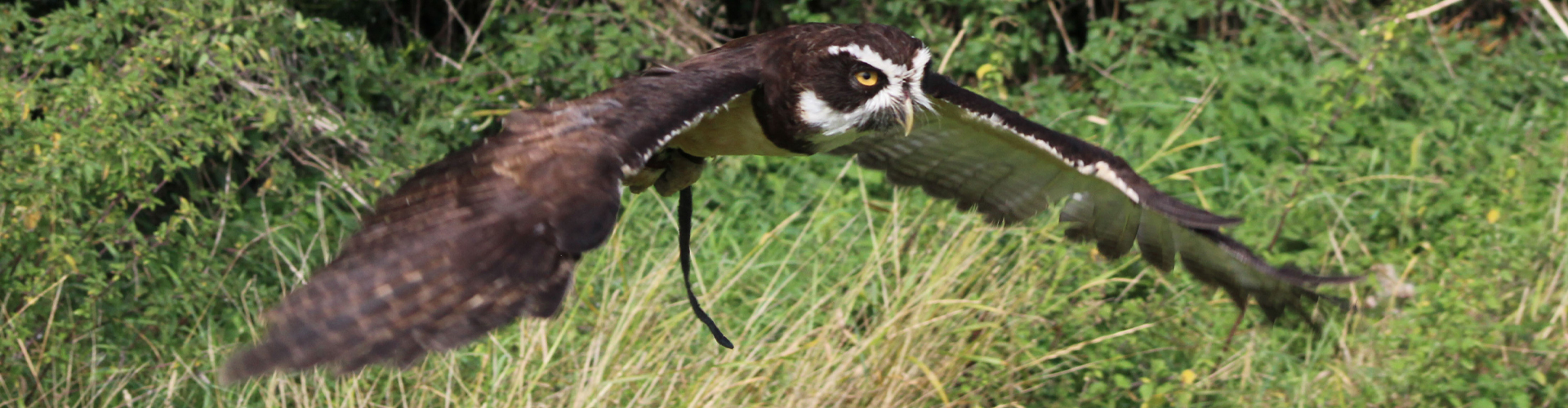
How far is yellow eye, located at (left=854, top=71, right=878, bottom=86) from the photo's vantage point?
3.33m

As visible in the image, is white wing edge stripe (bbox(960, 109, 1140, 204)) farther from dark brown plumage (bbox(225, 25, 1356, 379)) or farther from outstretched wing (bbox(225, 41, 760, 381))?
outstretched wing (bbox(225, 41, 760, 381))

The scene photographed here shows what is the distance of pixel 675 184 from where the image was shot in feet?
12.3

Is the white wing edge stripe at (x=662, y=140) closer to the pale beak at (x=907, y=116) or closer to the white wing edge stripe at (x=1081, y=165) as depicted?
the pale beak at (x=907, y=116)

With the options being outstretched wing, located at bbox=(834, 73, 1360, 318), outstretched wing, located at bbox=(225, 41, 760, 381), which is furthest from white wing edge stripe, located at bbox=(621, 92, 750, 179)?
outstretched wing, located at bbox=(834, 73, 1360, 318)

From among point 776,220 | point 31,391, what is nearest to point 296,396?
point 31,391

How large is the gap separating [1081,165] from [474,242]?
194cm

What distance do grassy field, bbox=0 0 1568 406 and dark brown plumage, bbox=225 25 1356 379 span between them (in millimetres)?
455

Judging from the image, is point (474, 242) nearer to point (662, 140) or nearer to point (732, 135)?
point (662, 140)

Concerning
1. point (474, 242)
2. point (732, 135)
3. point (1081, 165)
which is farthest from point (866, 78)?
point (474, 242)

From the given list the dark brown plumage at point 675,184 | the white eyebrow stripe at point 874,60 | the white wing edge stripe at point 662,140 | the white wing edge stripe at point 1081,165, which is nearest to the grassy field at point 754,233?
the dark brown plumage at point 675,184

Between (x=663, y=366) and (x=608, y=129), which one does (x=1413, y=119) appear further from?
(x=608, y=129)

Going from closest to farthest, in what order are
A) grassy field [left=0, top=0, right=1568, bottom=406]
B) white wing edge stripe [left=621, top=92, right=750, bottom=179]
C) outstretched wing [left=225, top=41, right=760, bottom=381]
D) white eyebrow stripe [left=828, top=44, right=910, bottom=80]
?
outstretched wing [left=225, top=41, right=760, bottom=381], white wing edge stripe [left=621, top=92, right=750, bottom=179], white eyebrow stripe [left=828, top=44, right=910, bottom=80], grassy field [left=0, top=0, right=1568, bottom=406]

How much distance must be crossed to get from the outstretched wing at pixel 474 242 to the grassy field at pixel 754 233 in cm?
150

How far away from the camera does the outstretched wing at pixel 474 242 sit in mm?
2270
